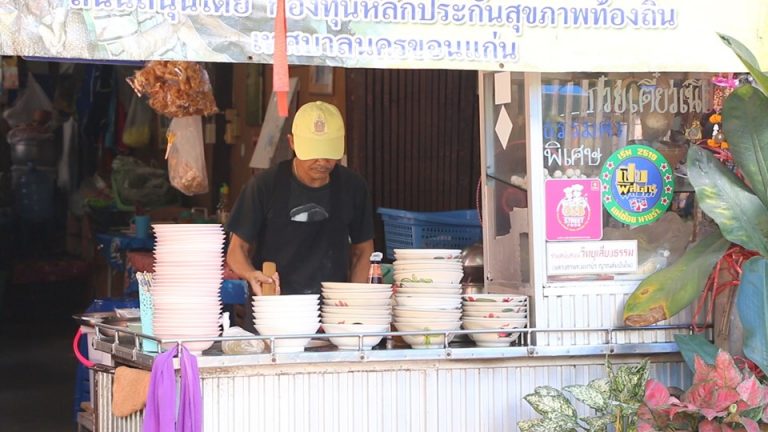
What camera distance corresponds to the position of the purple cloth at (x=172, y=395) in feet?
13.7

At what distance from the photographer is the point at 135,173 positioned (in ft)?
35.3

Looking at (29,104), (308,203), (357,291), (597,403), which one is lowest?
(597,403)

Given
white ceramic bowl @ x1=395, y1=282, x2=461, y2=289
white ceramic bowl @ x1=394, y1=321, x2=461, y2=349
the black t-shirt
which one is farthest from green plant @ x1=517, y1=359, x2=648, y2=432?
the black t-shirt

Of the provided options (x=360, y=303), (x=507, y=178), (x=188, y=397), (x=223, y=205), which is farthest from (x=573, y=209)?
(x=223, y=205)

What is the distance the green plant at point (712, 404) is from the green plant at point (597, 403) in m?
0.16

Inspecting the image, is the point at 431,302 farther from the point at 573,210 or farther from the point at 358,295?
the point at 573,210

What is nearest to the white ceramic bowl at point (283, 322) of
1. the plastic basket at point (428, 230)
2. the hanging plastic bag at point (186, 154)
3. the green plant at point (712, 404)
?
the green plant at point (712, 404)

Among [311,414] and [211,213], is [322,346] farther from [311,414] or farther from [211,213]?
[211,213]

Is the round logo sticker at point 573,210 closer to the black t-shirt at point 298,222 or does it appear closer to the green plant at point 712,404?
the green plant at point 712,404

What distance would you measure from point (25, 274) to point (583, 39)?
9.46 metres

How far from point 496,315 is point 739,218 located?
3.31 ft

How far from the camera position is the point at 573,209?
4.82 m

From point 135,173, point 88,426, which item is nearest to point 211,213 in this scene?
point 135,173

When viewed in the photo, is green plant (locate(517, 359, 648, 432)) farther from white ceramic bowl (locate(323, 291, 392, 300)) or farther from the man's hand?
the man's hand
